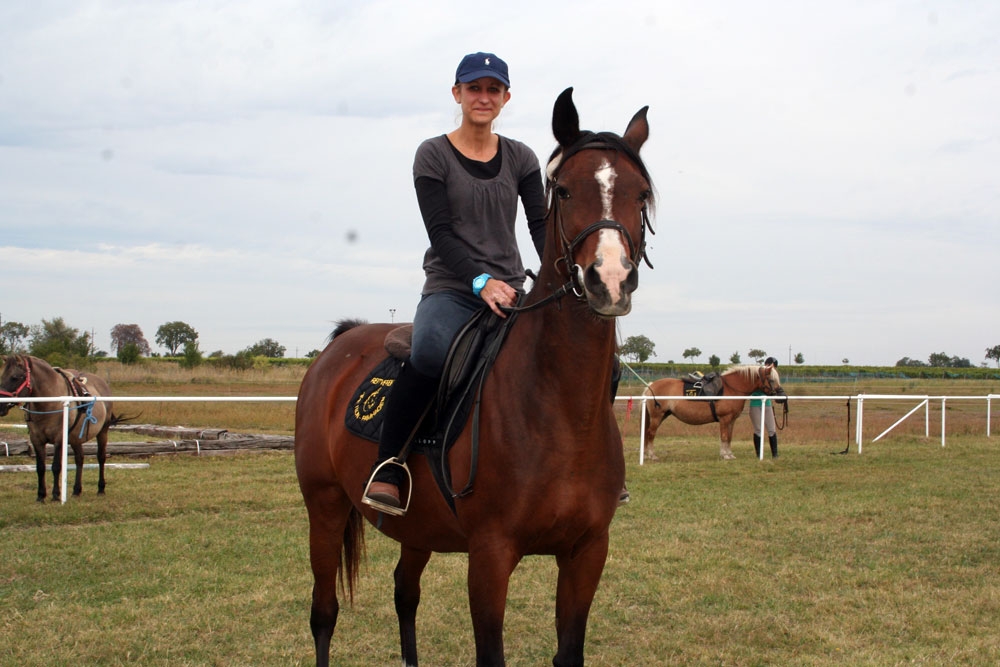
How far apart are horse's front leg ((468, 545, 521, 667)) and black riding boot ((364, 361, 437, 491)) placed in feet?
2.15

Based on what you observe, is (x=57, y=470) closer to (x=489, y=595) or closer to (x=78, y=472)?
(x=78, y=472)

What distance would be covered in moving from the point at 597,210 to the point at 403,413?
51.6 inches

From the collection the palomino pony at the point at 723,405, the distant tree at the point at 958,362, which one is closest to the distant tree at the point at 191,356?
the palomino pony at the point at 723,405

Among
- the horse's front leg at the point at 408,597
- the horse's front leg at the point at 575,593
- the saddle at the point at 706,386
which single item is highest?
the saddle at the point at 706,386

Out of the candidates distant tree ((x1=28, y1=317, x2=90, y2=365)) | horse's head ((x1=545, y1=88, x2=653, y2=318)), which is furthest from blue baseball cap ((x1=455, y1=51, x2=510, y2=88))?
distant tree ((x1=28, y1=317, x2=90, y2=365))

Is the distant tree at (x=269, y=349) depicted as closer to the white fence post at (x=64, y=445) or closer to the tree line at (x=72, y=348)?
the tree line at (x=72, y=348)

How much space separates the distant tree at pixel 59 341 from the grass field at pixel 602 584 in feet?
102

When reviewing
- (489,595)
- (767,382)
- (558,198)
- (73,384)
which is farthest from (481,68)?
(767,382)

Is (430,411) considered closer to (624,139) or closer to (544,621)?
(624,139)

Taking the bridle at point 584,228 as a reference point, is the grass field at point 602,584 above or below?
below

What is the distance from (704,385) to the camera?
17.0 m

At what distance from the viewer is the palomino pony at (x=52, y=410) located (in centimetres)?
1026

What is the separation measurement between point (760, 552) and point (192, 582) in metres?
5.18

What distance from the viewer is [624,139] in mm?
2932
